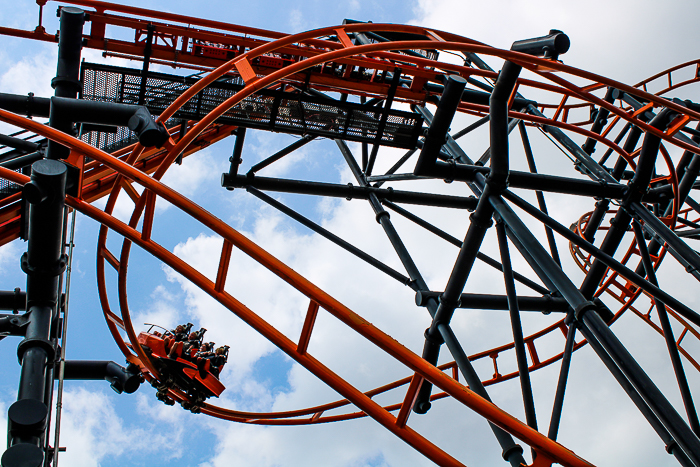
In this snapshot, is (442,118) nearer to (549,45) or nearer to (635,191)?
(549,45)

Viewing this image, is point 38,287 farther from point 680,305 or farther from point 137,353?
point 680,305

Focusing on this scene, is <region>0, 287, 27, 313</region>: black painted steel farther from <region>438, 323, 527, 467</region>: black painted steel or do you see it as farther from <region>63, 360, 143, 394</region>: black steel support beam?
<region>438, 323, 527, 467</region>: black painted steel

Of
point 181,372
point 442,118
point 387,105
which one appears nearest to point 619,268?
point 442,118

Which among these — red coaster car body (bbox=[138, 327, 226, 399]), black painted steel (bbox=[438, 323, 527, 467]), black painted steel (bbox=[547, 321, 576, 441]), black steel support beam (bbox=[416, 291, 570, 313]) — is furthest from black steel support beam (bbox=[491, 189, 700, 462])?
red coaster car body (bbox=[138, 327, 226, 399])

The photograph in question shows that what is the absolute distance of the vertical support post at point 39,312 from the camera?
4273 millimetres

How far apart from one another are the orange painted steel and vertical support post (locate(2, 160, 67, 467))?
1.36ft

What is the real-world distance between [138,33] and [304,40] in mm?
2929

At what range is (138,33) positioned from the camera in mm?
9070

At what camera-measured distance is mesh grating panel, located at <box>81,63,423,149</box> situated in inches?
331

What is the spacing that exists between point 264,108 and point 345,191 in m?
2.02

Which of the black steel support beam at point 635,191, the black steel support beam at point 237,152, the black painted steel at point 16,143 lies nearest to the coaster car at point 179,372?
the black steel support beam at point 237,152

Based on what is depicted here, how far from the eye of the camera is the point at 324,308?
→ 5059 millimetres

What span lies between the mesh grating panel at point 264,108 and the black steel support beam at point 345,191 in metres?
0.88

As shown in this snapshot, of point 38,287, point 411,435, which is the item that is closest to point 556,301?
point 411,435
